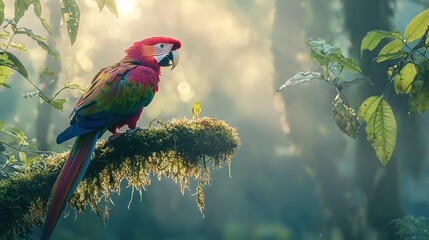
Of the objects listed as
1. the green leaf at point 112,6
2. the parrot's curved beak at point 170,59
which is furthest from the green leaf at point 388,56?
the parrot's curved beak at point 170,59

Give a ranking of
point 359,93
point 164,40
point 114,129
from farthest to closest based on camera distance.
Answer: point 359,93 < point 164,40 < point 114,129

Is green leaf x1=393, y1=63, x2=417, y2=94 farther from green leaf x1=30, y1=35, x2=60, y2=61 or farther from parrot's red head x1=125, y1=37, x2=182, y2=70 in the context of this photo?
parrot's red head x1=125, y1=37, x2=182, y2=70

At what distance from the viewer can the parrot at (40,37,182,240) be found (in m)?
1.45

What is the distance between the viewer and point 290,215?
1097 centimetres

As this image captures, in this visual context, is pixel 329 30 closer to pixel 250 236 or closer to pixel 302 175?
pixel 302 175

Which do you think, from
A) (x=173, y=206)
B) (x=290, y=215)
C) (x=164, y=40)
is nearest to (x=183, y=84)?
(x=173, y=206)

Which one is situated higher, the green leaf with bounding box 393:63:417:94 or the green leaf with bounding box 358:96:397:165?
the green leaf with bounding box 393:63:417:94

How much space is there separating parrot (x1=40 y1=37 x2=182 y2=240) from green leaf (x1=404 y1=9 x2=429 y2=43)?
38.3 inches

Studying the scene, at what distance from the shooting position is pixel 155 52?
2.14 metres

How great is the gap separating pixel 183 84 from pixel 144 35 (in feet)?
4.65

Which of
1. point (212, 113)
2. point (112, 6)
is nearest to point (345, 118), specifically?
point (112, 6)

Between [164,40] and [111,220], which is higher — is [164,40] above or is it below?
below

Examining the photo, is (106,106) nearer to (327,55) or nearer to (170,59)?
(170,59)

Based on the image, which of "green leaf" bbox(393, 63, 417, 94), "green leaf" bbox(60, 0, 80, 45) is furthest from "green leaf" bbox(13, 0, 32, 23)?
"green leaf" bbox(393, 63, 417, 94)
